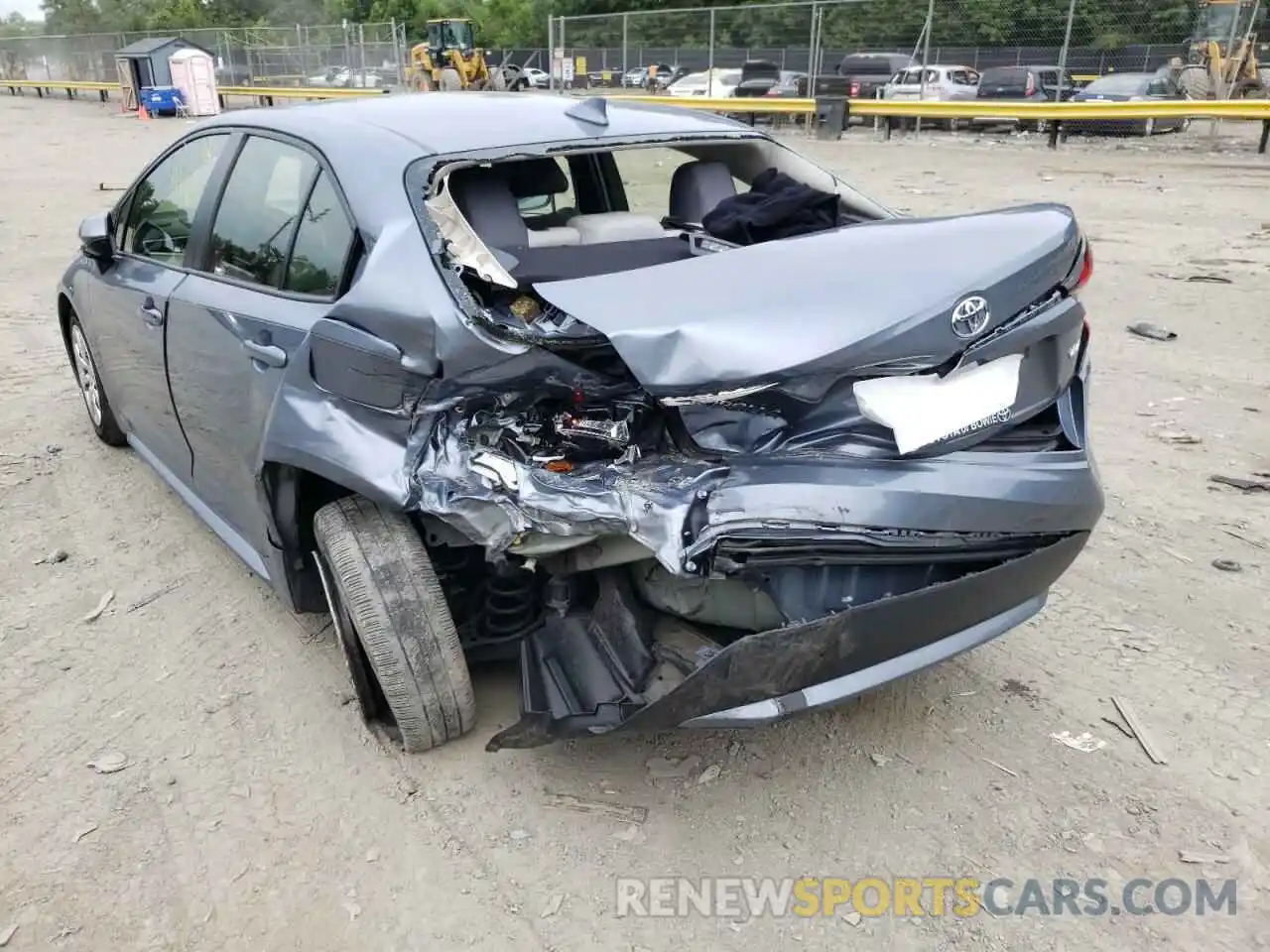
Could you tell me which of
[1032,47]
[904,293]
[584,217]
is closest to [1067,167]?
[1032,47]

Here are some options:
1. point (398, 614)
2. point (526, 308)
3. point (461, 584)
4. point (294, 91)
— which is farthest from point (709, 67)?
point (398, 614)

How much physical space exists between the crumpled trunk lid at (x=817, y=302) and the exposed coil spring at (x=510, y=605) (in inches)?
33.1

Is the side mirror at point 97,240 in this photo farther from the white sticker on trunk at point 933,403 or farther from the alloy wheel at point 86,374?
the white sticker on trunk at point 933,403

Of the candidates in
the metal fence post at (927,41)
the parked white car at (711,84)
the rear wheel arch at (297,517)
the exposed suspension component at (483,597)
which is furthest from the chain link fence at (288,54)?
the exposed suspension component at (483,597)

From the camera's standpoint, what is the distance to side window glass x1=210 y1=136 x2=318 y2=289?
3.13 metres

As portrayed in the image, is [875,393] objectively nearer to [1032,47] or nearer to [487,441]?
[487,441]

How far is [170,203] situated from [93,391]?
1.52 metres

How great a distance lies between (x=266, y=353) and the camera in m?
2.94

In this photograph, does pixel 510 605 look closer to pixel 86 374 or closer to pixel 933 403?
pixel 933 403

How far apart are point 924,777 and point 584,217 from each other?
2.21 metres

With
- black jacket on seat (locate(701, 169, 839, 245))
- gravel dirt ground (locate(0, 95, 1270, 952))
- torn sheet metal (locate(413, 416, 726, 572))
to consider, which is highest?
black jacket on seat (locate(701, 169, 839, 245))

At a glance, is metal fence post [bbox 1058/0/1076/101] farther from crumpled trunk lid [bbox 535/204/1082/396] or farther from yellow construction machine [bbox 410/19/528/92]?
crumpled trunk lid [bbox 535/204/1082/396]

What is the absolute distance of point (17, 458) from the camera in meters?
5.07

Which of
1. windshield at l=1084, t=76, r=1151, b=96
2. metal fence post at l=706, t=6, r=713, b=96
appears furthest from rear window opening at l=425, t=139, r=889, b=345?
metal fence post at l=706, t=6, r=713, b=96
